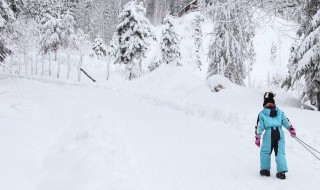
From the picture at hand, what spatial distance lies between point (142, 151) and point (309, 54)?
23.9 ft

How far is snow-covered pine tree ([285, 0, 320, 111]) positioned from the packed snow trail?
149 cm

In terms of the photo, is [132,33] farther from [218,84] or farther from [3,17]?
[218,84]

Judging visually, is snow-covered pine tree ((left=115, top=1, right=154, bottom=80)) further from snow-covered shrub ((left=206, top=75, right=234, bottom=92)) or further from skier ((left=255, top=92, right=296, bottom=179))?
skier ((left=255, top=92, right=296, bottom=179))

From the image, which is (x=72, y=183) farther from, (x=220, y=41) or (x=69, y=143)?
(x=220, y=41)

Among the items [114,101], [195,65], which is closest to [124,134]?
[114,101]

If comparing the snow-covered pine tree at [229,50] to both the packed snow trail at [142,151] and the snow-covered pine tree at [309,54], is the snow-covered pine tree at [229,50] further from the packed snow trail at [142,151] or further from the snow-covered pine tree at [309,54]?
the packed snow trail at [142,151]

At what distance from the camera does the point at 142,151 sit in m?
8.66

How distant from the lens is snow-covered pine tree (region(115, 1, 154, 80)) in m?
38.8

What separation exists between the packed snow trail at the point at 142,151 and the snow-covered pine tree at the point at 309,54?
1488 millimetres

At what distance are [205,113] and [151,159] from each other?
669 centimetres

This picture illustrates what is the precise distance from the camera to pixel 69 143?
871cm

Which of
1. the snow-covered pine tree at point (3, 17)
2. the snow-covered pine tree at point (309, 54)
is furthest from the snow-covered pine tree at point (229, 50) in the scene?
the snow-covered pine tree at point (3, 17)

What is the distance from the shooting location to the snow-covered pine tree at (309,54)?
13.0 metres

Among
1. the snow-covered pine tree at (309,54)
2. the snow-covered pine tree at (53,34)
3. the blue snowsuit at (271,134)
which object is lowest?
A: the blue snowsuit at (271,134)
